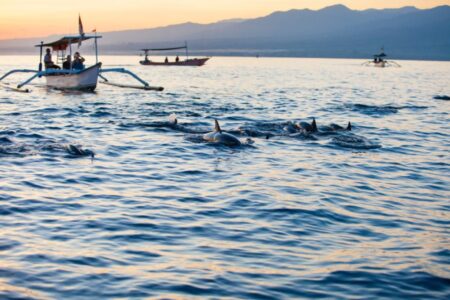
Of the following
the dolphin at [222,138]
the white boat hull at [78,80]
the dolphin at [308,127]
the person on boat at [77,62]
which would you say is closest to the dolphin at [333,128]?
the dolphin at [308,127]

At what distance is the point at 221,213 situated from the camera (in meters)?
12.4

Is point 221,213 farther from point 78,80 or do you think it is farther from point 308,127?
point 78,80

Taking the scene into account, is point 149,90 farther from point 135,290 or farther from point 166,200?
point 135,290

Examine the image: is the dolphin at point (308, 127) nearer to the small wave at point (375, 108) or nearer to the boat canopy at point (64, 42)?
the small wave at point (375, 108)

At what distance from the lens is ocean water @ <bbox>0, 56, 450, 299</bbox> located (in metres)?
8.67

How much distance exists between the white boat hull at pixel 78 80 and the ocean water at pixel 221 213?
52.6 ft

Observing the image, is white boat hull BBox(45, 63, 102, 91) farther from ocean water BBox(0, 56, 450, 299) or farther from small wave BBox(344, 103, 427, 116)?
small wave BBox(344, 103, 427, 116)

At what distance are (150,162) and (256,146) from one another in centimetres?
446

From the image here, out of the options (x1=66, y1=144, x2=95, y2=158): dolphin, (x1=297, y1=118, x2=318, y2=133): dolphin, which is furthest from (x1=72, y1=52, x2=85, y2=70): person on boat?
(x1=66, y1=144, x2=95, y2=158): dolphin

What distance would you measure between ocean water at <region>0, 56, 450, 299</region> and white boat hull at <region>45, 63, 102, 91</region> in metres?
16.0

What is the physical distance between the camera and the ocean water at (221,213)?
8672 millimetres

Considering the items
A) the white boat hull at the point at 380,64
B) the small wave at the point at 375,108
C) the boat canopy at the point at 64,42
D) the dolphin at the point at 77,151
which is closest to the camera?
the dolphin at the point at 77,151

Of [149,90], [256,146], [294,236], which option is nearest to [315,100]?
[149,90]

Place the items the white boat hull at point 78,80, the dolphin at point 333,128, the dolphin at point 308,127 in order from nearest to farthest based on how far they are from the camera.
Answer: the dolphin at point 308,127 < the dolphin at point 333,128 < the white boat hull at point 78,80
